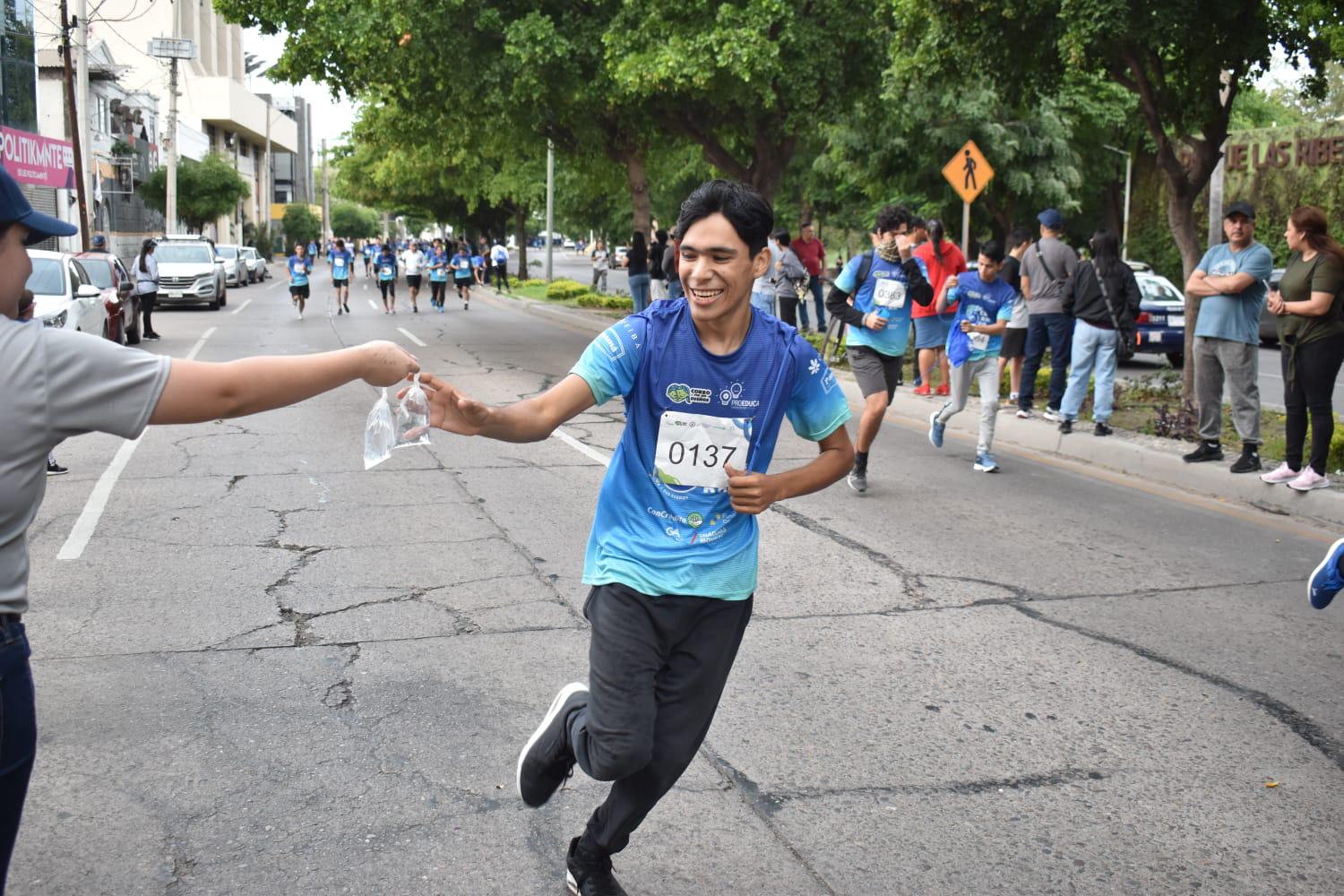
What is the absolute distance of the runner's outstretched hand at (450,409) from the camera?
2762 mm

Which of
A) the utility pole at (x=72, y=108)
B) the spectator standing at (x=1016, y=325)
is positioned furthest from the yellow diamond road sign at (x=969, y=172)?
the utility pole at (x=72, y=108)

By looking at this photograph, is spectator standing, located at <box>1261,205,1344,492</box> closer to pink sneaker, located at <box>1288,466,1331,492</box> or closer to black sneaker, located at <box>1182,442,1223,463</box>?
pink sneaker, located at <box>1288,466,1331,492</box>

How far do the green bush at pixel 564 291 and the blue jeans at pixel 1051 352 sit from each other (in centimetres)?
2310

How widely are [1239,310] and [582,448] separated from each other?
532 cm

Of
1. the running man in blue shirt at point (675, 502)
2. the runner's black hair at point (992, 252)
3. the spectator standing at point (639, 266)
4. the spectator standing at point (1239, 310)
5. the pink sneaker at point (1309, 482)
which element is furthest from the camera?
the spectator standing at point (639, 266)

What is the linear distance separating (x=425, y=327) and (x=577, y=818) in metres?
22.0

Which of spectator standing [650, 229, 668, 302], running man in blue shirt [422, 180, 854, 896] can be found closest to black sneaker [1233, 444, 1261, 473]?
running man in blue shirt [422, 180, 854, 896]

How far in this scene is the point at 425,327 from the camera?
25.0 metres

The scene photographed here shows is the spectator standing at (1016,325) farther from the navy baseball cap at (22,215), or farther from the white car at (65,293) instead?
the navy baseball cap at (22,215)

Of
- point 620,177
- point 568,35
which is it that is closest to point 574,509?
point 568,35

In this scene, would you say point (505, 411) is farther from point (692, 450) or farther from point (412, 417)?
point (692, 450)

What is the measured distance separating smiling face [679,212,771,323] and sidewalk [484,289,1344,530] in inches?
267

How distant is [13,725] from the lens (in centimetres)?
225

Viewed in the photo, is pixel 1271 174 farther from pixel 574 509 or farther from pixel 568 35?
pixel 574 509
